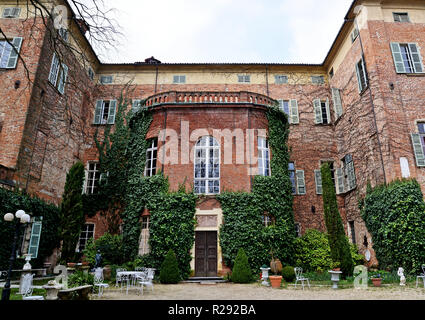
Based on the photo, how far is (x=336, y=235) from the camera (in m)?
11.7

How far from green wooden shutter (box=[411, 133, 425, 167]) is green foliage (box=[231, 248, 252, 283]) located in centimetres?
903

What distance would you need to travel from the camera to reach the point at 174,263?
37.8 feet

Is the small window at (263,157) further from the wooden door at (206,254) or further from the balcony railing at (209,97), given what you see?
the wooden door at (206,254)

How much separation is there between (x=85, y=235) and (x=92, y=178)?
366 cm

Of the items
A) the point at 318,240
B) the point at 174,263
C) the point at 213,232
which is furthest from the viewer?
the point at 318,240

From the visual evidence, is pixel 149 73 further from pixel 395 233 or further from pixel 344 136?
pixel 395 233

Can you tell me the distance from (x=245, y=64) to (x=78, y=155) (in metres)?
12.7

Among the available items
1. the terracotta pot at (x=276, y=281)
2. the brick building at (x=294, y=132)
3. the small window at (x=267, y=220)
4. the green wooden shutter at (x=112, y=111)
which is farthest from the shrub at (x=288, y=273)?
the green wooden shutter at (x=112, y=111)

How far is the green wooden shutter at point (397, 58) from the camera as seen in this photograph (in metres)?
14.4

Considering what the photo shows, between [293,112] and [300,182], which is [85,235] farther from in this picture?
[293,112]

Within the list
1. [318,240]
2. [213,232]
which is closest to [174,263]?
[213,232]

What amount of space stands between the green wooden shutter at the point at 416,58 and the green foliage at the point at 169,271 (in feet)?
49.5

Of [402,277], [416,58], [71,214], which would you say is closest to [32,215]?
[71,214]

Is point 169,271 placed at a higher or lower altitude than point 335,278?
higher
